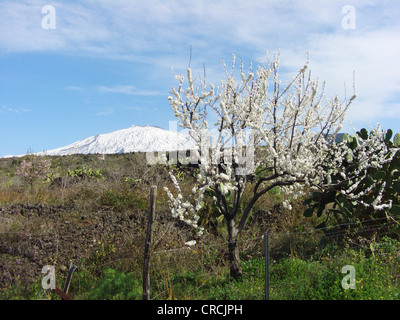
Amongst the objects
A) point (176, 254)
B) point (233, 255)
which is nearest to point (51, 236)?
point (176, 254)

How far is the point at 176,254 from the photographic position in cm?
Answer: 740

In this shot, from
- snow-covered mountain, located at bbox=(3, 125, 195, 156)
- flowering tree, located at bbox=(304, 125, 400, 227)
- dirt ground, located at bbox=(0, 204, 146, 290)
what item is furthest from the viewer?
snow-covered mountain, located at bbox=(3, 125, 195, 156)

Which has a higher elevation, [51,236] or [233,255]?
[51,236]

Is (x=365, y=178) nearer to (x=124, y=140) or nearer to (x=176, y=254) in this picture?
(x=176, y=254)

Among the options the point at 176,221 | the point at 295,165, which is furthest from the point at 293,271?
the point at 176,221

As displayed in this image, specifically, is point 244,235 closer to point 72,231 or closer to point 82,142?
point 72,231

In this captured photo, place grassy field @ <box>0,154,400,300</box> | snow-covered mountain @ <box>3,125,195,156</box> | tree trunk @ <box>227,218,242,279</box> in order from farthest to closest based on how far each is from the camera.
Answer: snow-covered mountain @ <box>3,125,195,156</box> < tree trunk @ <box>227,218,242,279</box> < grassy field @ <box>0,154,400,300</box>

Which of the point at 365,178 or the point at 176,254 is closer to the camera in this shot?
the point at 176,254

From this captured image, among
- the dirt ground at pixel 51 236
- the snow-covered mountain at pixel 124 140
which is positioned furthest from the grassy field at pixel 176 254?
the snow-covered mountain at pixel 124 140

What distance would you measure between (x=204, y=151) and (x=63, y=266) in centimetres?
354

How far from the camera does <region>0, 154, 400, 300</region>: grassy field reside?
237 inches

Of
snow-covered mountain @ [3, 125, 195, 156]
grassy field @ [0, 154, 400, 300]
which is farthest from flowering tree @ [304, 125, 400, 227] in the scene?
snow-covered mountain @ [3, 125, 195, 156]

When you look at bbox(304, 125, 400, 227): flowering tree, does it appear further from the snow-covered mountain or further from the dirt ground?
the snow-covered mountain

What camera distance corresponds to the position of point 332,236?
8.30 meters
